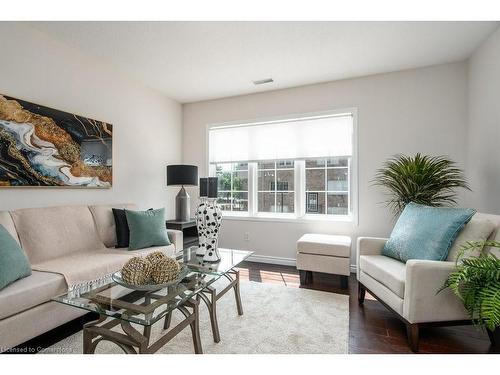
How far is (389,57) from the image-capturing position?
2.80 meters

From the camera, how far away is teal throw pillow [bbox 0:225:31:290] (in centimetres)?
156

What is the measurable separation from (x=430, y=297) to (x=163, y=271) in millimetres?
1699

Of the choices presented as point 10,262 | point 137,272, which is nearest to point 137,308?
point 137,272

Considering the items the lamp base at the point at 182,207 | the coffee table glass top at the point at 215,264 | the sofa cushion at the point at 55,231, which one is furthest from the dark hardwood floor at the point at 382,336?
the lamp base at the point at 182,207

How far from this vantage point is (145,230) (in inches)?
104

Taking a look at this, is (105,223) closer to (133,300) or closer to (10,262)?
(10,262)

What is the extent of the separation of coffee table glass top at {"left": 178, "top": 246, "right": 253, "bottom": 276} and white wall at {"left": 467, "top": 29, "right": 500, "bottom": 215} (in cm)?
240

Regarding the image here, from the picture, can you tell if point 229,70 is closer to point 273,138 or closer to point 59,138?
point 273,138

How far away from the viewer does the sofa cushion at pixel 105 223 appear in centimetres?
268

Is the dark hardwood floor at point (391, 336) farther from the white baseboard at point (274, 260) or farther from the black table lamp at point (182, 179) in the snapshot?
the black table lamp at point (182, 179)

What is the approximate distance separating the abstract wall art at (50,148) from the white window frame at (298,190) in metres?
1.62

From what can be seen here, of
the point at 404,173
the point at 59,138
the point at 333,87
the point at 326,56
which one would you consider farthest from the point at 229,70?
the point at 404,173
